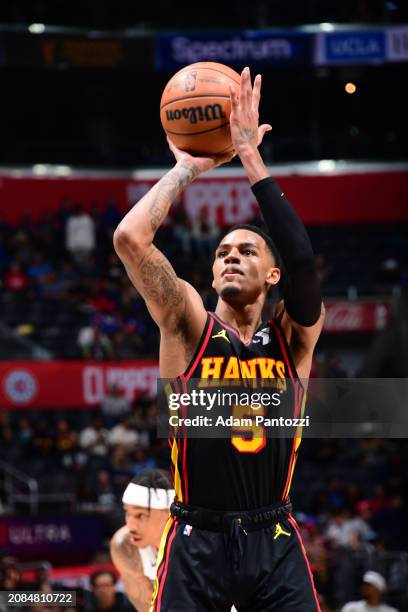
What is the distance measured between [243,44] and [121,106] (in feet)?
14.1

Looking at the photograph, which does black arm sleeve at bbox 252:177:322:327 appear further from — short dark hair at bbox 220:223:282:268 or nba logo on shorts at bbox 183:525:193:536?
nba logo on shorts at bbox 183:525:193:536

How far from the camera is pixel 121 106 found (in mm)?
24219

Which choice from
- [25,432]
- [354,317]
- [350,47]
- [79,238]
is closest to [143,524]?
[25,432]

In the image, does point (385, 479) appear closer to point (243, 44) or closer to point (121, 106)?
point (243, 44)

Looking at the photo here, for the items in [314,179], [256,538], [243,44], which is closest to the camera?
[256,538]

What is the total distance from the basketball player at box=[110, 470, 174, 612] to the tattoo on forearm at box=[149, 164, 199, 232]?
6.59 ft

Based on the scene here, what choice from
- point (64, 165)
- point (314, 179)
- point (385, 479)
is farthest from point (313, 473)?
point (64, 165)

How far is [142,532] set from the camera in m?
5.41

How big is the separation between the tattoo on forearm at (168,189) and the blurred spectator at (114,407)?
42.2ft

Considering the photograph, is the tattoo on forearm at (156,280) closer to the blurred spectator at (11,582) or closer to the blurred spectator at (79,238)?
the blurred spectator at (11,582)

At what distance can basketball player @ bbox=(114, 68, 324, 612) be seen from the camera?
3734mm

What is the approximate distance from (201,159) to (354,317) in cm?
1498

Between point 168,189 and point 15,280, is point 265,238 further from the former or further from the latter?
point 15,280

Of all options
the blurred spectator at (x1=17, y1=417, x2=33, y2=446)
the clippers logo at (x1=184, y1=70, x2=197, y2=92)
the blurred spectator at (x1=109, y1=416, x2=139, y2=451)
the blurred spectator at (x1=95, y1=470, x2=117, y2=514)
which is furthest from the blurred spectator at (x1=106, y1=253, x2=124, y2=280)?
the clippers logo at (x1=184, y1=70, x2=197, y2=92)
